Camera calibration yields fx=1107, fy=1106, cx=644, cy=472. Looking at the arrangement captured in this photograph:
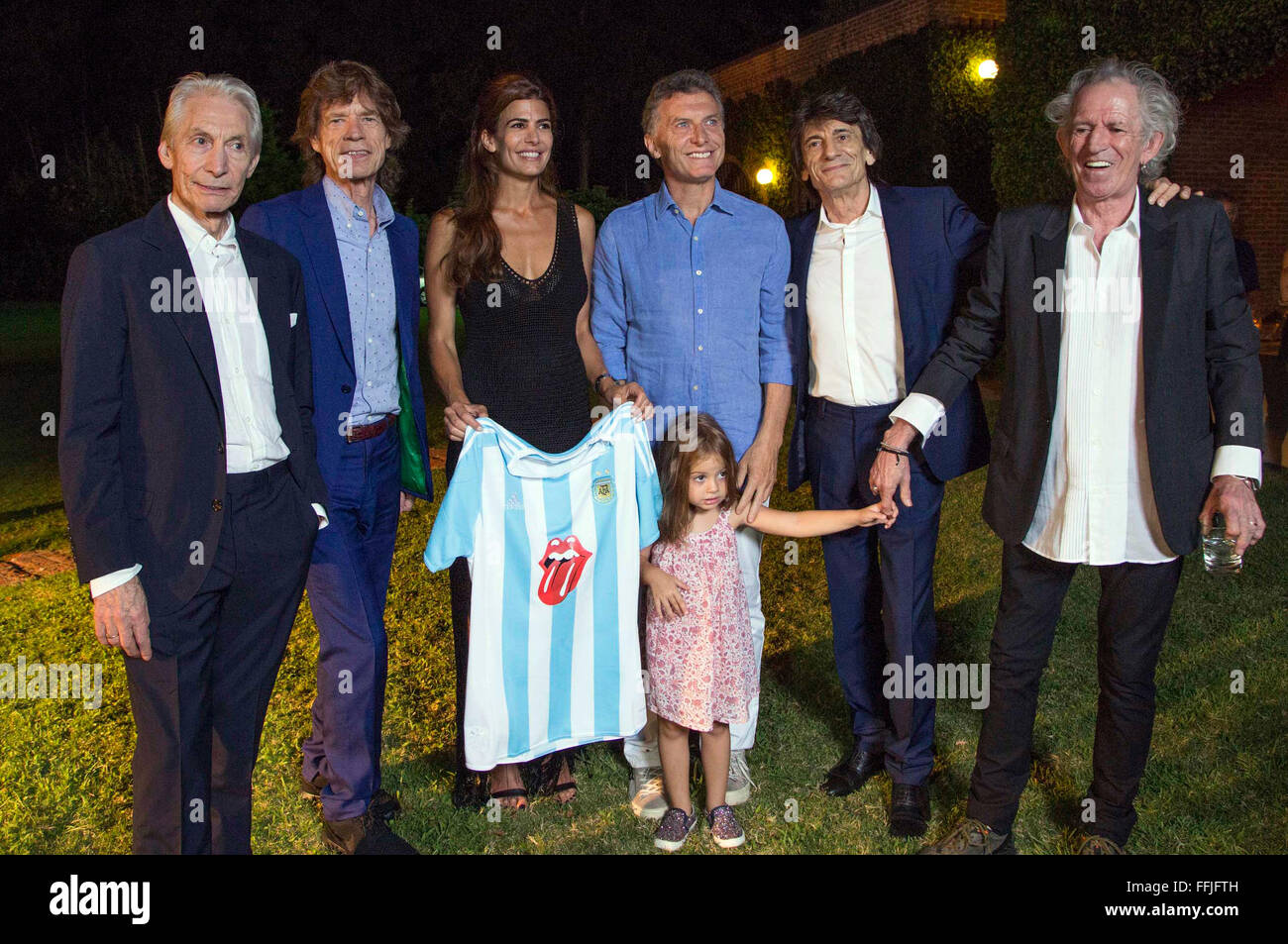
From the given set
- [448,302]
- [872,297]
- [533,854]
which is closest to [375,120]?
[448,302]

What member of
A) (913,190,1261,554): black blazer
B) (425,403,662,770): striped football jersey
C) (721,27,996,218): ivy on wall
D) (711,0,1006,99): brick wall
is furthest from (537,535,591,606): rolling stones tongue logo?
(711,0,1006,99): brick wall

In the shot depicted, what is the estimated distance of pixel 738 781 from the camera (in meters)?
4.19

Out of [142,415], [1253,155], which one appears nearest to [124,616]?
[142,415]

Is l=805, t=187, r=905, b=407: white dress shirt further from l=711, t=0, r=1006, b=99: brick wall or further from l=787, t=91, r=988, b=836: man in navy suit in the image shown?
l=711, t=0, r=1006, b=99: brick wall

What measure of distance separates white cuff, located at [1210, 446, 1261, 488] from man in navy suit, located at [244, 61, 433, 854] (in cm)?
250

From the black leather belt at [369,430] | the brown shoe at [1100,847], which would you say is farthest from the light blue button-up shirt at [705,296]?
the brown shoe at [1100,847]

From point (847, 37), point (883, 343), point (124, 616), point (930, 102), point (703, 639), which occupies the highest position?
point (847, 37)

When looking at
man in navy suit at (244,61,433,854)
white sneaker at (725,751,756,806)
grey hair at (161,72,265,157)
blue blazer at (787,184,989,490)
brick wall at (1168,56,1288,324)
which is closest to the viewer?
grey hair at (161,72,265,157)

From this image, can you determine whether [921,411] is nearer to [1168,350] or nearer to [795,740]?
[1168,350]

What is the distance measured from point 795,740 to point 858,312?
1.89 meters

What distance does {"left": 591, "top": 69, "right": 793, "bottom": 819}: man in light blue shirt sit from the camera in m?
3.93

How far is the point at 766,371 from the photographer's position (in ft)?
13.3

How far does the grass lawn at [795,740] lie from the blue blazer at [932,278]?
1343 millimetres

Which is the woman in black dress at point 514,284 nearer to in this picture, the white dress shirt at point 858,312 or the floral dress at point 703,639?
the floral dress at point 703,639
